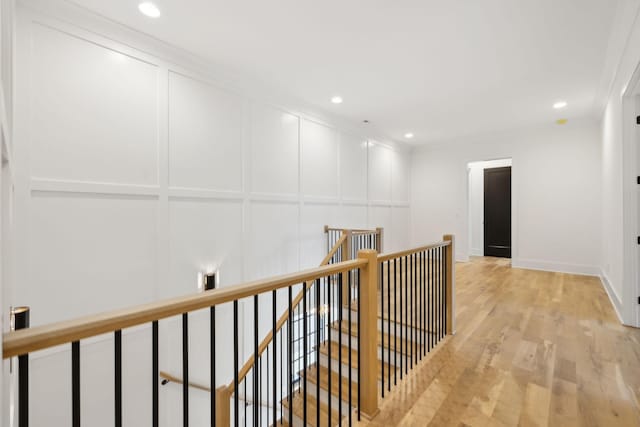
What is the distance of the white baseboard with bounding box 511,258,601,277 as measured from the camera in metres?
5.04

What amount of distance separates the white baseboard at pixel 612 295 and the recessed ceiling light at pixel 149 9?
5.27 m

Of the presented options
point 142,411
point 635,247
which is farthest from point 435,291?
point 142,411

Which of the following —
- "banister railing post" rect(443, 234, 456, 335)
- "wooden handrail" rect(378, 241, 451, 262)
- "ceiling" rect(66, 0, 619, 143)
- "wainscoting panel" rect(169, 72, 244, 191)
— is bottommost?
"banister railing post" rect(443, 234, 456, 335)

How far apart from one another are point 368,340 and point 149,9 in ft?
9.96

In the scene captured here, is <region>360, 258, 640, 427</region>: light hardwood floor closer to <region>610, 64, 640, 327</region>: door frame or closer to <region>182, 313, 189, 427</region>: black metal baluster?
<region>610, 64, 640, 327</region>: door frame

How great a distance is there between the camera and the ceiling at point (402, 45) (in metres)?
2.38

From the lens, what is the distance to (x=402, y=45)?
A: 113 inches

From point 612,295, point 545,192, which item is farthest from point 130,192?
point 545,192

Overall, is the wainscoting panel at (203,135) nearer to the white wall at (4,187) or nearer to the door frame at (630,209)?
the white wall at (4,187)

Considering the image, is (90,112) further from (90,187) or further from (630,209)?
(630,209)

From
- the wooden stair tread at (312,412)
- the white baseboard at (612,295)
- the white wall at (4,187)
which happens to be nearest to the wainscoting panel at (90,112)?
the white wall at (4,187)

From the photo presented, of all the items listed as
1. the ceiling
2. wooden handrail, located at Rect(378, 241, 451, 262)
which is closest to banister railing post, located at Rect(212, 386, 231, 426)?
wooden handrail, located at Rect(378, 241, 451, 262)

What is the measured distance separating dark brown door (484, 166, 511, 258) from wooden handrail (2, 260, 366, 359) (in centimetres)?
756

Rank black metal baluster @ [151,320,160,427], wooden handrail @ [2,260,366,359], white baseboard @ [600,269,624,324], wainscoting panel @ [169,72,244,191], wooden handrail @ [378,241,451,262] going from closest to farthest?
wooden handrail @ [2,260,366,359] < black metal baluster @ [151,320,160,427] < wooden handrail @ [378,241,451,262] < wainscoting panel @ [169,72,244,191] < white baseboard @ [600,269,624,324]
